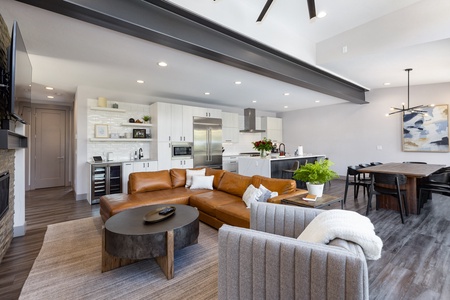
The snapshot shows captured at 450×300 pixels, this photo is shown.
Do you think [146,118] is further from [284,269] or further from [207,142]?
[284,269]

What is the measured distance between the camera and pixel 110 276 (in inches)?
82.7

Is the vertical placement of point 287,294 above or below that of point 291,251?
below

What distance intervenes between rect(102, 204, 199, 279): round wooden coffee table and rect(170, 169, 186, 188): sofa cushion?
1.77 meters

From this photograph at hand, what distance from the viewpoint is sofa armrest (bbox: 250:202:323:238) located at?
1.81m

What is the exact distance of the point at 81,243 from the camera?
9.10 feet

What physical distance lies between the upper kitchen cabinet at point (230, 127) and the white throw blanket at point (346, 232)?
20.0ft

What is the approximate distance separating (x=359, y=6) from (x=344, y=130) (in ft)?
16.7

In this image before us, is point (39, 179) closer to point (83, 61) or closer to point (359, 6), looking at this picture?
point (83, 61)

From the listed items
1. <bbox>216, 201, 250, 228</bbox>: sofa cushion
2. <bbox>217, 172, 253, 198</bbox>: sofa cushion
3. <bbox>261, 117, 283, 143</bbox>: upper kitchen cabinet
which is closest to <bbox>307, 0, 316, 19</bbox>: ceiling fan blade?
<bbox>216, 201, 250, 228</bbox>: sofa cushion

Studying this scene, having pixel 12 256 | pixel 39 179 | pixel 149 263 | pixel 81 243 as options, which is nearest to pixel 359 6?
pixel 149 263

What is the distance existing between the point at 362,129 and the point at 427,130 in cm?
155

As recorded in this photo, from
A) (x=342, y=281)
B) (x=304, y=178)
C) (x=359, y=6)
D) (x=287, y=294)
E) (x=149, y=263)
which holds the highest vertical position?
(x=359, y=6)

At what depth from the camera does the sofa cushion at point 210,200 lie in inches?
126

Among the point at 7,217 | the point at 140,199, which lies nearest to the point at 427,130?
the point at 140,199
